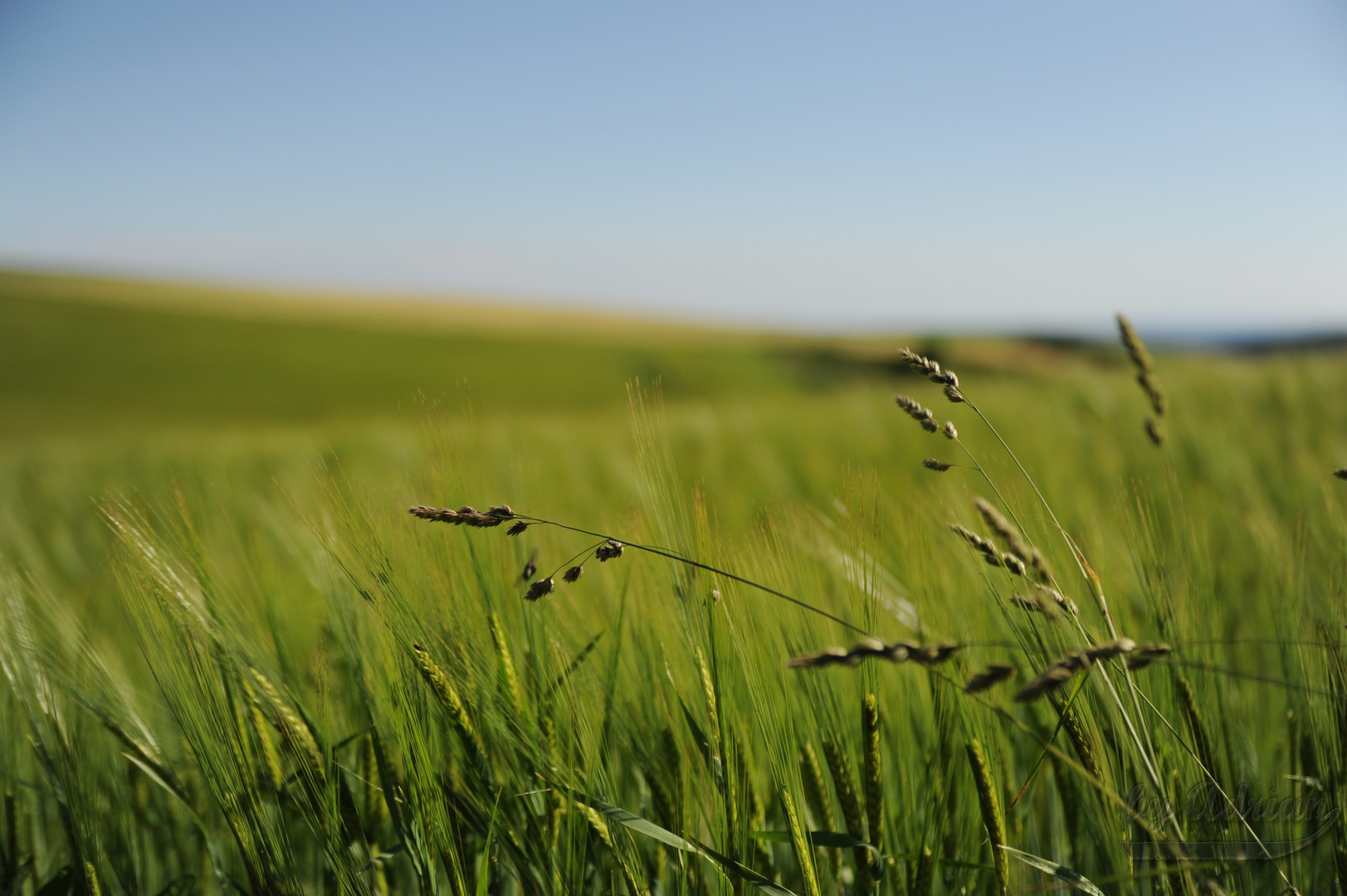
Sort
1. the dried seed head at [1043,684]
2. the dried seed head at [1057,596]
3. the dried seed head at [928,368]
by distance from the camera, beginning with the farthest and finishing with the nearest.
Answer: the dried seed head at [928,368], the dried seed head at [1057,596], the dried seed head at [1043,684]

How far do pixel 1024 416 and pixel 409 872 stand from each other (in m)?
3.15

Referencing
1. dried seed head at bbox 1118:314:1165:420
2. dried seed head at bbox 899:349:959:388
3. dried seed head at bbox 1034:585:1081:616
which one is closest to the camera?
dried seed head at bbox 1034:585:1081:616

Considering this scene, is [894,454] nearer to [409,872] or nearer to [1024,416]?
[1024,416]

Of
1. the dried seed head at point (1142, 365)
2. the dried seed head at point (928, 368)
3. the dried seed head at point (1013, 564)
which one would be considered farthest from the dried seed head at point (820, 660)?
the dried seed head at point (1142, 365)

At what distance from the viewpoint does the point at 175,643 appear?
76cm

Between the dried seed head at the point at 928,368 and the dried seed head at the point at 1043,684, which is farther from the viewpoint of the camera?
the dried seed head at the point at 928,368

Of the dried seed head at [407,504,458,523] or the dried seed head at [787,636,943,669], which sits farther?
the dried seed head at [407,504,458,523]

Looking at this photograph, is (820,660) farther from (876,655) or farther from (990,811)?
(990,811)

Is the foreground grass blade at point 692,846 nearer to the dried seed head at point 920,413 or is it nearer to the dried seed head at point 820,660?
the dried seed head at point 820,660

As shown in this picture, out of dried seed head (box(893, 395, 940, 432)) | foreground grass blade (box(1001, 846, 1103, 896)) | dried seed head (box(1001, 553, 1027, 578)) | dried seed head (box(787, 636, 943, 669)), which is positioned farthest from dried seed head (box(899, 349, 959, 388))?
foreground grass blade (box(1001, 846, 1103, 896))

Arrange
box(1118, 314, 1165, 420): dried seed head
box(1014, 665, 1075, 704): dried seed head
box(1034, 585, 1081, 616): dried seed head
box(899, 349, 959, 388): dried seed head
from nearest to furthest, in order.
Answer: box(1014, 665, 1075, 704): dried seed head → box(1034, 585, 1081, 616): dried seed head → box(899, 349, 959, 388): dried seed head → box(1118, 314, 1165, 420): dried seed head

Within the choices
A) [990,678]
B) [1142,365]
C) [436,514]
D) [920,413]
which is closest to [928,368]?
[920,413]

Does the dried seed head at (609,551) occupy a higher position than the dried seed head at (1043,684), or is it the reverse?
the dried seed head at (609,551)

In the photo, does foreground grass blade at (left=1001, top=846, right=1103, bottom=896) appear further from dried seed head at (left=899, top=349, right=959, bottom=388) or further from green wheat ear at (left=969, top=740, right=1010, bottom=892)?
dried seed head at (left=899, top=349, right=959, bottom=388)
